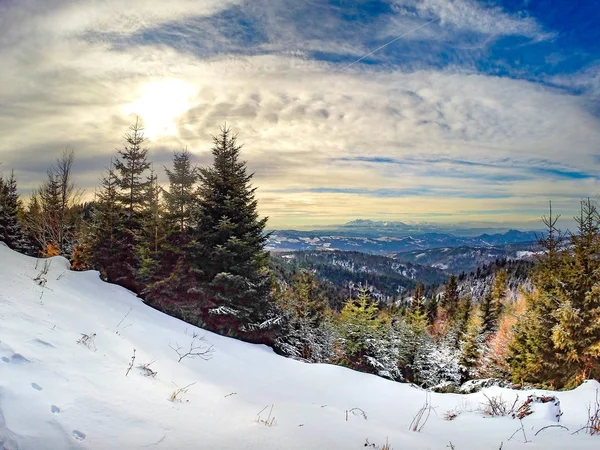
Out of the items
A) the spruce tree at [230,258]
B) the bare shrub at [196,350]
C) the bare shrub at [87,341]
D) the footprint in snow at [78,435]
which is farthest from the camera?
the spruce tree at [230,258]

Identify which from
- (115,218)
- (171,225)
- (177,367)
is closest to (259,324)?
(171,225)

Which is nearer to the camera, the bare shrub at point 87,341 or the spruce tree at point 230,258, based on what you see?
the bare shrub at point 87,341

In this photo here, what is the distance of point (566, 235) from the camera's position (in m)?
18.4

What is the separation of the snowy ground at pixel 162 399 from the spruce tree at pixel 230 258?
6.88 meters

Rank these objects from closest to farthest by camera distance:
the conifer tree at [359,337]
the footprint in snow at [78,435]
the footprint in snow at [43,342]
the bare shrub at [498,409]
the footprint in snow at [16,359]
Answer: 1. the footprint in snow at [78,435]
2. the footprint in snow at [16,359]
3. the footprint in snow at [43,342]
4. the bare shrub at [498,409]
5. the conifer tree at [359,337]

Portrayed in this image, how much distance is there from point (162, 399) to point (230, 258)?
11.2 m

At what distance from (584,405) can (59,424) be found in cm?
686

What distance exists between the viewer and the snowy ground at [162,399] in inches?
103

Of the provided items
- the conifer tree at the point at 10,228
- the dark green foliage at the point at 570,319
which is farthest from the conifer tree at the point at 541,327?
the conifer tree at the point at 10,228

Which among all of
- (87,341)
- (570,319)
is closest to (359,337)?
(570,319)

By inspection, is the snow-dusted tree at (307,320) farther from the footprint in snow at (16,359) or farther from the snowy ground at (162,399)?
the footprint in snow at (16,359)

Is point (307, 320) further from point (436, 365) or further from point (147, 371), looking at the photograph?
point (147, 371)

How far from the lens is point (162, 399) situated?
11.6 ft

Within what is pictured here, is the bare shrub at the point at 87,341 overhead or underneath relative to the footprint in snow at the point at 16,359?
underneath
